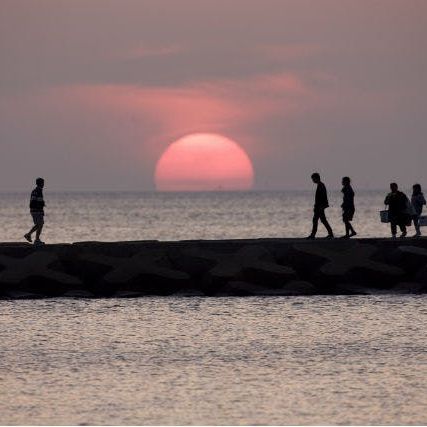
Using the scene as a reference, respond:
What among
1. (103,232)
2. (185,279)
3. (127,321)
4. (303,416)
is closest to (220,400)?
(303,416)

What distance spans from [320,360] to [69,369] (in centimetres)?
379

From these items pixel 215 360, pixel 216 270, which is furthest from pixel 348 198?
pixel 215 360

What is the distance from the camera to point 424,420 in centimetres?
1390

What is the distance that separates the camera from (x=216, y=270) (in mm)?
28234

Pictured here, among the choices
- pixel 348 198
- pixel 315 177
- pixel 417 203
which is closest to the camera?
pixel 315 177

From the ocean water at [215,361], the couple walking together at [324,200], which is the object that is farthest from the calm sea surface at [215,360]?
the couple walking together at [324,200]

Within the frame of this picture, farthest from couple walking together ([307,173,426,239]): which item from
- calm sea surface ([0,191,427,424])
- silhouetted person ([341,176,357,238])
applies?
calm sea surface ([0,191,427,424])

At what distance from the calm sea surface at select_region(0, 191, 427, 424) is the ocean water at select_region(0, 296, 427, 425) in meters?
0.02

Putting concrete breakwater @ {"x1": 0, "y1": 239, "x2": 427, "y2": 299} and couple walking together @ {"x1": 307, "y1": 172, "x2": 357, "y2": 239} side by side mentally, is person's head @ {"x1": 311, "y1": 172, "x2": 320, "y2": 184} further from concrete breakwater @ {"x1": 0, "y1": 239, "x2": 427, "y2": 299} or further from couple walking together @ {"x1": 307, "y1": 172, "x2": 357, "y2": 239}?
concrete breakwater @ {"x1": 0, "y1": 239, "x2": 427, "y2": 299}

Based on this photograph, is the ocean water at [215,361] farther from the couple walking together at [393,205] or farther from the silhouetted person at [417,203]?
the silhouetted person at [417,203]

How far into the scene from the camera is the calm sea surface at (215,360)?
47.6ft

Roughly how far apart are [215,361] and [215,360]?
0.13 m

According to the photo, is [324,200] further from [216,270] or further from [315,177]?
[216,270]

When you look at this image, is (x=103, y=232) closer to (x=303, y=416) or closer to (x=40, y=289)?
(x=40, y=289)
